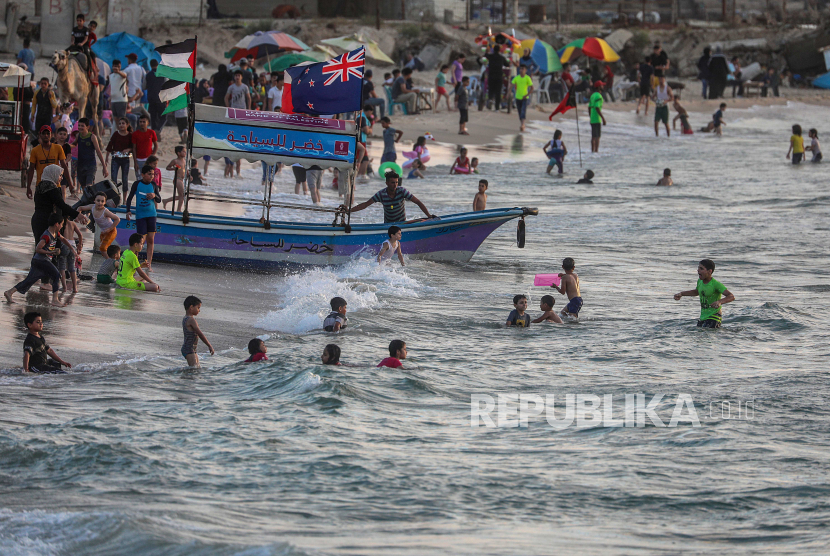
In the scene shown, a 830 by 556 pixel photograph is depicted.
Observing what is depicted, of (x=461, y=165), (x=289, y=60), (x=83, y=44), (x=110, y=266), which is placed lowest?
(x=110, y=266)

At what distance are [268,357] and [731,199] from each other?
1742 centimetres

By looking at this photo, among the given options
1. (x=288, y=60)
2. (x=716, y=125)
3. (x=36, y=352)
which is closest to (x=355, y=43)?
(x=288, y=60)

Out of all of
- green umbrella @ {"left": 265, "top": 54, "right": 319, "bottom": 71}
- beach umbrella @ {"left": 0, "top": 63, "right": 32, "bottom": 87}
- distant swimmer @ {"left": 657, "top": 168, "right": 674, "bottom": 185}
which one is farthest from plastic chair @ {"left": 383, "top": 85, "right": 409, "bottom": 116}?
beach umbrella @ {"left": 0, "top": 63, "right": 32, "bottom": 87}

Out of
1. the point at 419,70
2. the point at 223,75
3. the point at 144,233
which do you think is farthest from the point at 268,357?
the point at 419,70

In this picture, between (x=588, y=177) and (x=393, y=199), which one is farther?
(x=588, y=177)

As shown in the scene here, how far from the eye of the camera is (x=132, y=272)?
12992 millimetres

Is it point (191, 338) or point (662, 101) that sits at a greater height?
point (662, 101)

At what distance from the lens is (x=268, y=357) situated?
10461 mm

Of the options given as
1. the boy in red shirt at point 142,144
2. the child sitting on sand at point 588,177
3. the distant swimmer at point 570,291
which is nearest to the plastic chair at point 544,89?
the child sitting on sand at point 588,177

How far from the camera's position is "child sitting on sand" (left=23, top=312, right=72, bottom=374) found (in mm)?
9406

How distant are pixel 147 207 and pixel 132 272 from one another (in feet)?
4.50

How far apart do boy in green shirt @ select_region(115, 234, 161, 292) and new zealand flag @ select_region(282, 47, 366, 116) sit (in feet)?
10.8

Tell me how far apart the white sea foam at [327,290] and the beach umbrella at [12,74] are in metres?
6.94

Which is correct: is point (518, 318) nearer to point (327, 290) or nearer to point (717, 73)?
point (327, 290)
